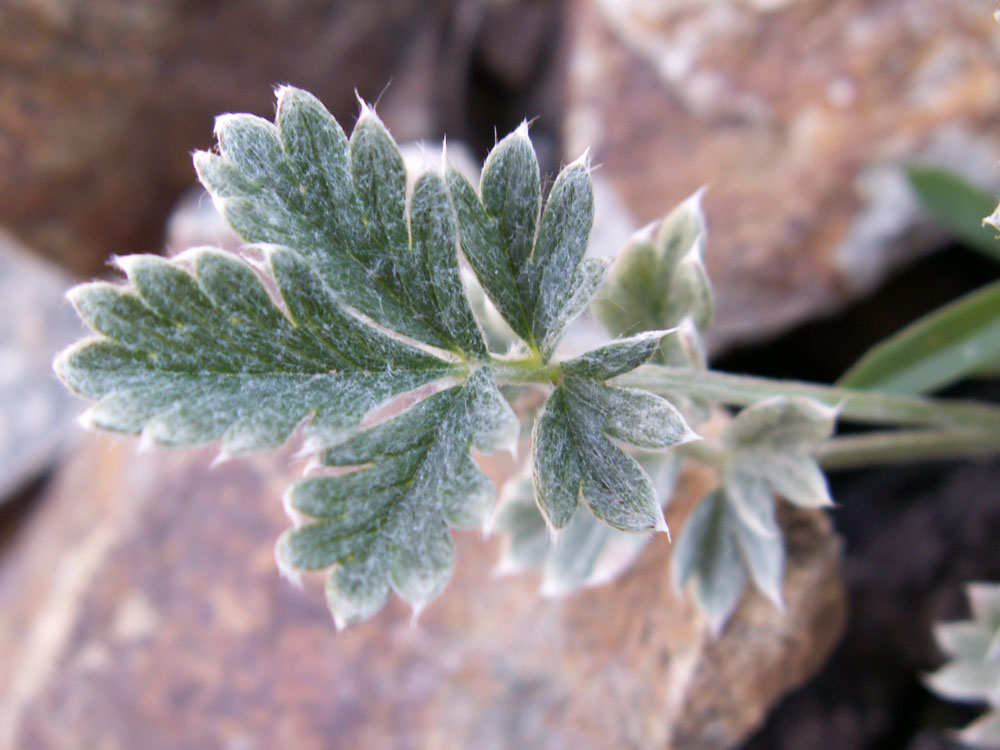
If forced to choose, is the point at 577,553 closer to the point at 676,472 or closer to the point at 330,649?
the point at 676,472

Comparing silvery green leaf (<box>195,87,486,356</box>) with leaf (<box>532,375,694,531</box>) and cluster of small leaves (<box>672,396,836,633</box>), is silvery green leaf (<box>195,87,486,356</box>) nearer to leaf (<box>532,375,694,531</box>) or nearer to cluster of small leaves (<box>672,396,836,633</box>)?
leaf (<box>532,375,694,531</box>)

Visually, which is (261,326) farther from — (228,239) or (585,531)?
(228,239)

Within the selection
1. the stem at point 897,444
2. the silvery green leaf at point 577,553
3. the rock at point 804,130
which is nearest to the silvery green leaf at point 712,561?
the silvery green leaf at point 577,553

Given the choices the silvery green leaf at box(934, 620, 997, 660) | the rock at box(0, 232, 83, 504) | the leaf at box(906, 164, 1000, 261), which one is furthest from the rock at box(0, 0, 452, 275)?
the silvery green leaf at box(934, 620, 997, 660)

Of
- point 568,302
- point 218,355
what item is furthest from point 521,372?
point 218,355

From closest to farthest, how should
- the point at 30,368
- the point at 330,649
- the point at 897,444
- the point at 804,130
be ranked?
the point at 897,444 → the point at 330,649 → the point at 804,130 → the point at 30,368

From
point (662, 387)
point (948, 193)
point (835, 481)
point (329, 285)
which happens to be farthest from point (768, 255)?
point (329, 285)
